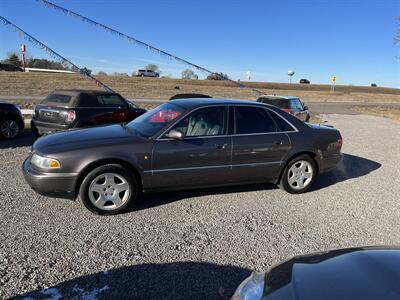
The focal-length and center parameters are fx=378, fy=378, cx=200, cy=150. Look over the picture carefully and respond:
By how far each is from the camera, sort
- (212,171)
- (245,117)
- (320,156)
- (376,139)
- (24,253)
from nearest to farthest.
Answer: (24,253) → (212,171) → (245,117) → (320,156) → (376,139)

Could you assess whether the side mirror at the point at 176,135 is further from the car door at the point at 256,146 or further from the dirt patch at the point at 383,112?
the dirt patch at the point at 383,112

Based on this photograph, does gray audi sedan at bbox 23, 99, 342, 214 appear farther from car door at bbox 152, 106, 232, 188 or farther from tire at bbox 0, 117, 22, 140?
tire at bbox 0, 117, 22, 140

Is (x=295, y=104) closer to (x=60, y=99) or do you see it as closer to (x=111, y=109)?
(x=111, y=109)

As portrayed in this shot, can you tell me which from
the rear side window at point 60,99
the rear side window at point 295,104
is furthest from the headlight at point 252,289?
the rear side window at point 295,104

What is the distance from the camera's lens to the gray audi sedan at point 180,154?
4781 mm

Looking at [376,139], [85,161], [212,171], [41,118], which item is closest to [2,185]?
[85,161]

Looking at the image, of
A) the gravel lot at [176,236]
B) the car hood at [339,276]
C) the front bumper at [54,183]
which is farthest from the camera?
the front bumper at [54,183]

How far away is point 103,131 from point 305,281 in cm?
408

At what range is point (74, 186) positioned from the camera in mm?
4758

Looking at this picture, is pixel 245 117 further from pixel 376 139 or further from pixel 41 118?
pixel 376 139

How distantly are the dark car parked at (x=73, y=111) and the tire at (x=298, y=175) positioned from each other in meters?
5.31

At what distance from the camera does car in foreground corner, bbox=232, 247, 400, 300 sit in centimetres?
188

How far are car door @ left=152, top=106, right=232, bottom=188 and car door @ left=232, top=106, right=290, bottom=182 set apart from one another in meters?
0.17

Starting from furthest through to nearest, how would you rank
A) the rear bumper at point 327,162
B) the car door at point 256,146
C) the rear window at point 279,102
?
the rear window at point 279,102 < the rear bumper at point 327,162 < the car door at point 256,146
